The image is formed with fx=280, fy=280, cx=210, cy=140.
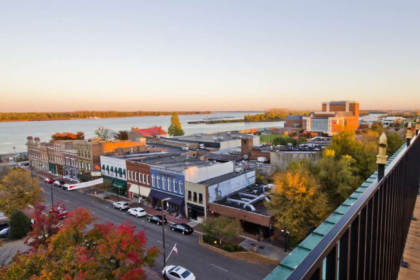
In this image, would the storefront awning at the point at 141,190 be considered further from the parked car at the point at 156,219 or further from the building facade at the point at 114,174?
the parked car at the point at 156,219

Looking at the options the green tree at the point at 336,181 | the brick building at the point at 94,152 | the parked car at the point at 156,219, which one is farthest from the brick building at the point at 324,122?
the parked car at the point at 156,219

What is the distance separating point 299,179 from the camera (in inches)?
875

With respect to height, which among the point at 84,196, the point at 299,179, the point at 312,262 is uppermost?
the point at 312,262

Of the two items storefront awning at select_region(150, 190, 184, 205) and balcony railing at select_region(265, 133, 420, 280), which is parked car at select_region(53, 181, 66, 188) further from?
balcony railing at select_region(265, 133, 420, 280)

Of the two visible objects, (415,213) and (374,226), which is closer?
(374,226)

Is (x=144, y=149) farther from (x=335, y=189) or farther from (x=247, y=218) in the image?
(x=335, y=189)

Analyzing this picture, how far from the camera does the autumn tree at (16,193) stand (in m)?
29.7

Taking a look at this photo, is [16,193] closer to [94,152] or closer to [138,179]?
[138,179]

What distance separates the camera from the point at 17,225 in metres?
26.7

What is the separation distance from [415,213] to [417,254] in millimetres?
3796

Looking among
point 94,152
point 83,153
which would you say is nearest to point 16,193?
point 94,152

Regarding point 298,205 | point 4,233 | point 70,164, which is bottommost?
point 4,233

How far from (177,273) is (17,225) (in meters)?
18.2

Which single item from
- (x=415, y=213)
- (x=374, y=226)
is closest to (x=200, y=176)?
(x=415, y=213)
